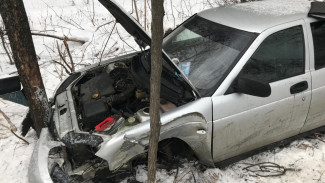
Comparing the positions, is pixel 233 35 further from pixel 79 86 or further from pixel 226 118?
pixel 79 86

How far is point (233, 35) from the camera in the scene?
2801 mm

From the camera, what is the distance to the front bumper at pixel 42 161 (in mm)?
2232

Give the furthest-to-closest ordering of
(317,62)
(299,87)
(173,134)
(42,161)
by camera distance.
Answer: (317,62) → (299,87) → (173,134) → (42,161)

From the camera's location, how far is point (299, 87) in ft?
9.21

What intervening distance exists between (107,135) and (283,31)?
1944 mm

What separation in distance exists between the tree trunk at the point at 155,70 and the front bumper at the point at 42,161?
33.3 inches

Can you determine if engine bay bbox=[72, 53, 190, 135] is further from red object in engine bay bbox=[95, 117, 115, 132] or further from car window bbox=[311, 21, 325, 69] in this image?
car window bbox=[311, 21, 325, 69]

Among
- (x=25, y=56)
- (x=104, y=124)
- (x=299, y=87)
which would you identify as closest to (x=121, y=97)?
(x=104, y=124)

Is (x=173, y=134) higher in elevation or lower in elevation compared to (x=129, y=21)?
lower

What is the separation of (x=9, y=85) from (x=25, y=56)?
0.44 m

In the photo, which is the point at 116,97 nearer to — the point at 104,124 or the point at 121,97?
the point at 121,97

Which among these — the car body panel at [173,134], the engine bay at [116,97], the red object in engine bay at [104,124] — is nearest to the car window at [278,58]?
the car body panel at [173,134]

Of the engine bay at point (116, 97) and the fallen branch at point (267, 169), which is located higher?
the engine bay at point (116, 97)

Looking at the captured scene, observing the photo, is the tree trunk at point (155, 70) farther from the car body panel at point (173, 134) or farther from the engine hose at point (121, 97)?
the engine hose at point (121, 97)
